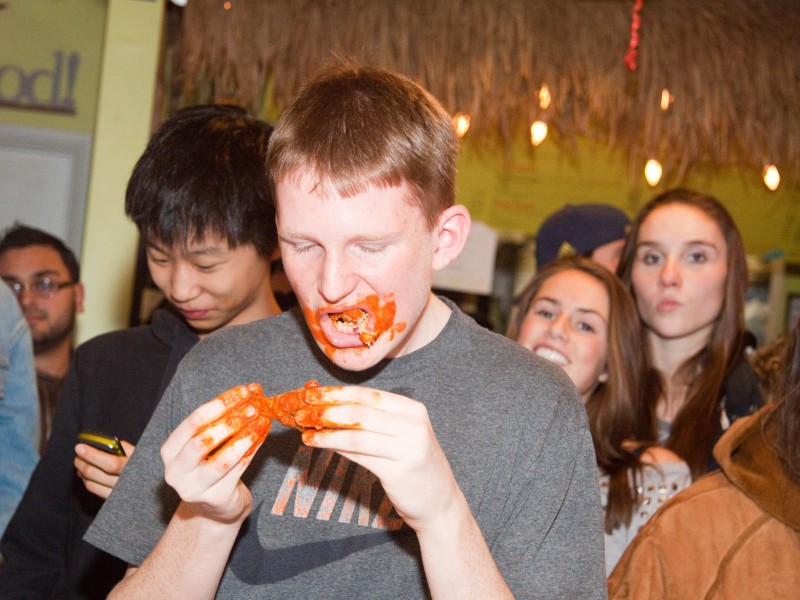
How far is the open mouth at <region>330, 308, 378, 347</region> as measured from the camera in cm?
121

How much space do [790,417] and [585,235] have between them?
1.54 m

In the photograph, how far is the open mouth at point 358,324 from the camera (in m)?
1.21

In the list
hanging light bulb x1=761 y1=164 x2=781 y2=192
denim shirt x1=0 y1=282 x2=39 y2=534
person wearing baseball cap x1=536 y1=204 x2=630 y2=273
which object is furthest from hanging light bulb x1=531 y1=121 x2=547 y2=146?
denim shirt x1=0 y1=282 x2=39 y2=534

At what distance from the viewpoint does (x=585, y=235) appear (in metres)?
3.23

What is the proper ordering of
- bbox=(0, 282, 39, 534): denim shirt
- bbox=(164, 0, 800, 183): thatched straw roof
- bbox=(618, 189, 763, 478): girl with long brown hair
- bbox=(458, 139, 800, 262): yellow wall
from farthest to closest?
bbox=(458, 139, 800, 262): yellow wall → bbox=(164, 0, 800, 183): thatched straw roof → bbox=(618, 189, 763, 478): girl with long brown hair → bbox=(0, 282, 39, 534): denim shirt

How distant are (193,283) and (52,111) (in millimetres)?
2596

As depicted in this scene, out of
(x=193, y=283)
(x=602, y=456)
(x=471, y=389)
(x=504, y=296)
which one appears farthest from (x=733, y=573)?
(x=504, y=296)

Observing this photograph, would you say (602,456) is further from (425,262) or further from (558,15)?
(558,15)

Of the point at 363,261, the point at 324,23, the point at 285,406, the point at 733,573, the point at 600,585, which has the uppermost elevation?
the point at 324,23

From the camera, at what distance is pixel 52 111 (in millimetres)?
3990

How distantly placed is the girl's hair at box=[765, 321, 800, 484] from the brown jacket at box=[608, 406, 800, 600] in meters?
0.02

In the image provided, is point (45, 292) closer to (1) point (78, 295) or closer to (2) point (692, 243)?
(1) point (78, 295)

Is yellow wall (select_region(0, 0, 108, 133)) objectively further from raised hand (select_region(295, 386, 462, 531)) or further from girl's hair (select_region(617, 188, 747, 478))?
raised hand (select_region(295, 386, 462, 531))

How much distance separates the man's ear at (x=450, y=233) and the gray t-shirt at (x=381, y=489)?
123mm
